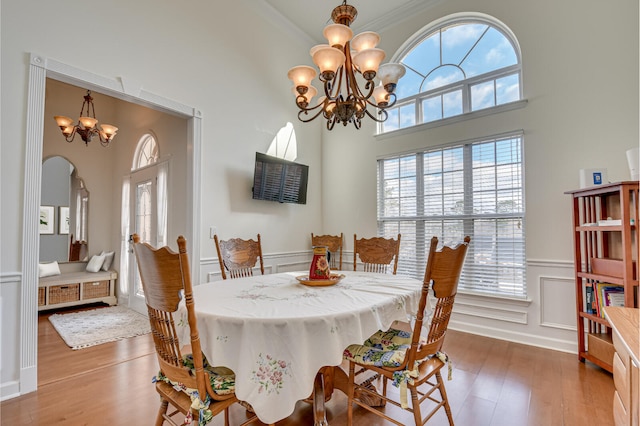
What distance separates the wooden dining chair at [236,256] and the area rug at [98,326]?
1.72m

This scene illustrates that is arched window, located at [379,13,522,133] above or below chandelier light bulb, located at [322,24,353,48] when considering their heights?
above

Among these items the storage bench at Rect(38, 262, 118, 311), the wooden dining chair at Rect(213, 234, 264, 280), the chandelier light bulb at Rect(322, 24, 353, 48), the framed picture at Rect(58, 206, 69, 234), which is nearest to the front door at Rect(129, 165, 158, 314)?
the storage bench at Rect(38, 262, 118, 311)

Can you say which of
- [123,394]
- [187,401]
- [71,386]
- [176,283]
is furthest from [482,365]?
[71,386]

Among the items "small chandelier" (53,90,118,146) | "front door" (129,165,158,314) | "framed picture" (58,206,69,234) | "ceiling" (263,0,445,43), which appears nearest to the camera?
"ceiling" (263,0,445,43)

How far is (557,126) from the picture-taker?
2.87 metres

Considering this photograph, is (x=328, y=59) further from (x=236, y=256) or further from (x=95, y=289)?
(x=95, y=289)

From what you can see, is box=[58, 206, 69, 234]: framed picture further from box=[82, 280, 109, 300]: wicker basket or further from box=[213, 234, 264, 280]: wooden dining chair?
box=[213, 234, 264, 280]: wooden dining chair

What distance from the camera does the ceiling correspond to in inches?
147

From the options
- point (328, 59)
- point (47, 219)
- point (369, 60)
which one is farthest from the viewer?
point (47, 219)

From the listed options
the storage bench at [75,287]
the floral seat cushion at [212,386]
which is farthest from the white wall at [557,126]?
the storage bench at [75,287]

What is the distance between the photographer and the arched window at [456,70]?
10.7 feet

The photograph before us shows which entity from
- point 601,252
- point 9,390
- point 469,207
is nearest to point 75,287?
point 9,390

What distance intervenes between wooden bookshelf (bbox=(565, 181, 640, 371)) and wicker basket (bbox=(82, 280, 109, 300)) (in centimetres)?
597

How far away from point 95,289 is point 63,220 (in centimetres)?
136
